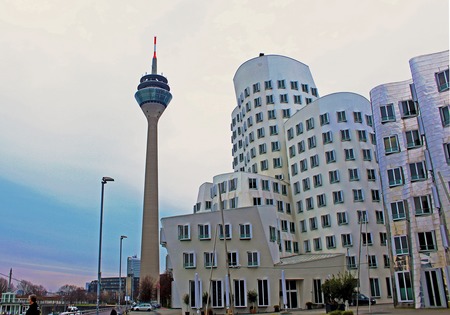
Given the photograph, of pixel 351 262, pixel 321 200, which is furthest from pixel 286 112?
pixel 351 262

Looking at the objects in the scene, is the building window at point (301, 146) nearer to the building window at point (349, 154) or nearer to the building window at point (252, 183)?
the building window at point (349, 154)

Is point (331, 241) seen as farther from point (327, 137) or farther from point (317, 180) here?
point (327, 137)

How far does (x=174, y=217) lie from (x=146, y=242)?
7496cm

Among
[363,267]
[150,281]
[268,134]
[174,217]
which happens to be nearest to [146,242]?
[150,281]

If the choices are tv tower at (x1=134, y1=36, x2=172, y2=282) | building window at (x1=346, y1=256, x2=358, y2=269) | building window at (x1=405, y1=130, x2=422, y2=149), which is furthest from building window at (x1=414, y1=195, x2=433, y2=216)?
tv tower at (x1=134, y1=36, x2=172, y2=282)

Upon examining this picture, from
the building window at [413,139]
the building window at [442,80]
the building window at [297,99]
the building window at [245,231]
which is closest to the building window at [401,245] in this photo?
the building window at [413,139]

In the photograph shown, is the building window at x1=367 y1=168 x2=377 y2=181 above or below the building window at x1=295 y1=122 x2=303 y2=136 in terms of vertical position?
below

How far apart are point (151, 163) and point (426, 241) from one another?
103796 millimetres

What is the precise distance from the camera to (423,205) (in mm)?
38031

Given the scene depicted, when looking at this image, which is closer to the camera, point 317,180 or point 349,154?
point 349,154

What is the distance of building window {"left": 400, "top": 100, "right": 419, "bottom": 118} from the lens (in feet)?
135

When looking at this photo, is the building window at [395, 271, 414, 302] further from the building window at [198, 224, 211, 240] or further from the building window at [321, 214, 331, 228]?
the building window at [198, 224, 211, 240]

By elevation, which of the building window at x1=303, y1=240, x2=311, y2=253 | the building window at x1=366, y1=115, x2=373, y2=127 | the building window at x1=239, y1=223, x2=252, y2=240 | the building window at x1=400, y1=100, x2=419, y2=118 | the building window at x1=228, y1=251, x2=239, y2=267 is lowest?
the building window at x1=228, y1=251, x2=239, y2=267

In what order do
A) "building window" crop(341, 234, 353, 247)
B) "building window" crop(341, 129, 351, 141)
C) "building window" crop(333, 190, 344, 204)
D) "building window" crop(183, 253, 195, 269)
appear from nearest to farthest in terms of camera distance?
"building window" crop(183, 253, 195, 269), "building window" crop(341, 234, 353, 247), "building window" crop(333, 190, 344, 204), "building window" crop(341, 129, 351, 141)
